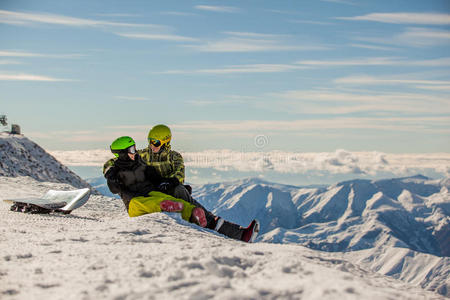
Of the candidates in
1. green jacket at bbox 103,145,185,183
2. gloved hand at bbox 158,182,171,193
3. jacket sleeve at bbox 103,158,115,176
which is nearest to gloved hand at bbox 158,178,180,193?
gloved hand at bbox 158,182,171,193

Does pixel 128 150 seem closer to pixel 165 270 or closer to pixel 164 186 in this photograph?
pixel 164 186

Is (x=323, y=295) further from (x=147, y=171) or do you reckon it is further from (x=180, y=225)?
(x=147, y=171)

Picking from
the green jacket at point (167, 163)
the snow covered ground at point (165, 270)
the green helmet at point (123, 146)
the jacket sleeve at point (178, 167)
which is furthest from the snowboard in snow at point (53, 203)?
the snow covered ground at point (165, 270)

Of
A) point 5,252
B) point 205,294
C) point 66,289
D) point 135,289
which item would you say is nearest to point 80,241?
point 5,252

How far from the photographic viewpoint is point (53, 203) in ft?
42.4

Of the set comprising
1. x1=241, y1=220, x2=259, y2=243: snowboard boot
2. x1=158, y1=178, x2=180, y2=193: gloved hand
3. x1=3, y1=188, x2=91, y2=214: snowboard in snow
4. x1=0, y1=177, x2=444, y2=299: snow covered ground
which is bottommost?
x1=241, y1=220, x2=259, y2=243: snowboard boot

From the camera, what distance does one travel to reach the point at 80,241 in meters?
7.80

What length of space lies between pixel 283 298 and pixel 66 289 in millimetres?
2593

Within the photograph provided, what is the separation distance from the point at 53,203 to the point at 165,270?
8.29 meters

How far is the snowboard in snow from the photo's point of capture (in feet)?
41.6

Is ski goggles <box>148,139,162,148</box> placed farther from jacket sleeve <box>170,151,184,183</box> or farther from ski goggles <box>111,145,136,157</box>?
ski goggles <box>111,145,136,157</box>

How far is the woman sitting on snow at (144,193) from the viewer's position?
430 inches

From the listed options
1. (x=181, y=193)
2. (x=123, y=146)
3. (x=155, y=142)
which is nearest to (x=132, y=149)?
(x=123, y=146)

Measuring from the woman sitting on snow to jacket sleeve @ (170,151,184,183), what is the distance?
46 centimetres
